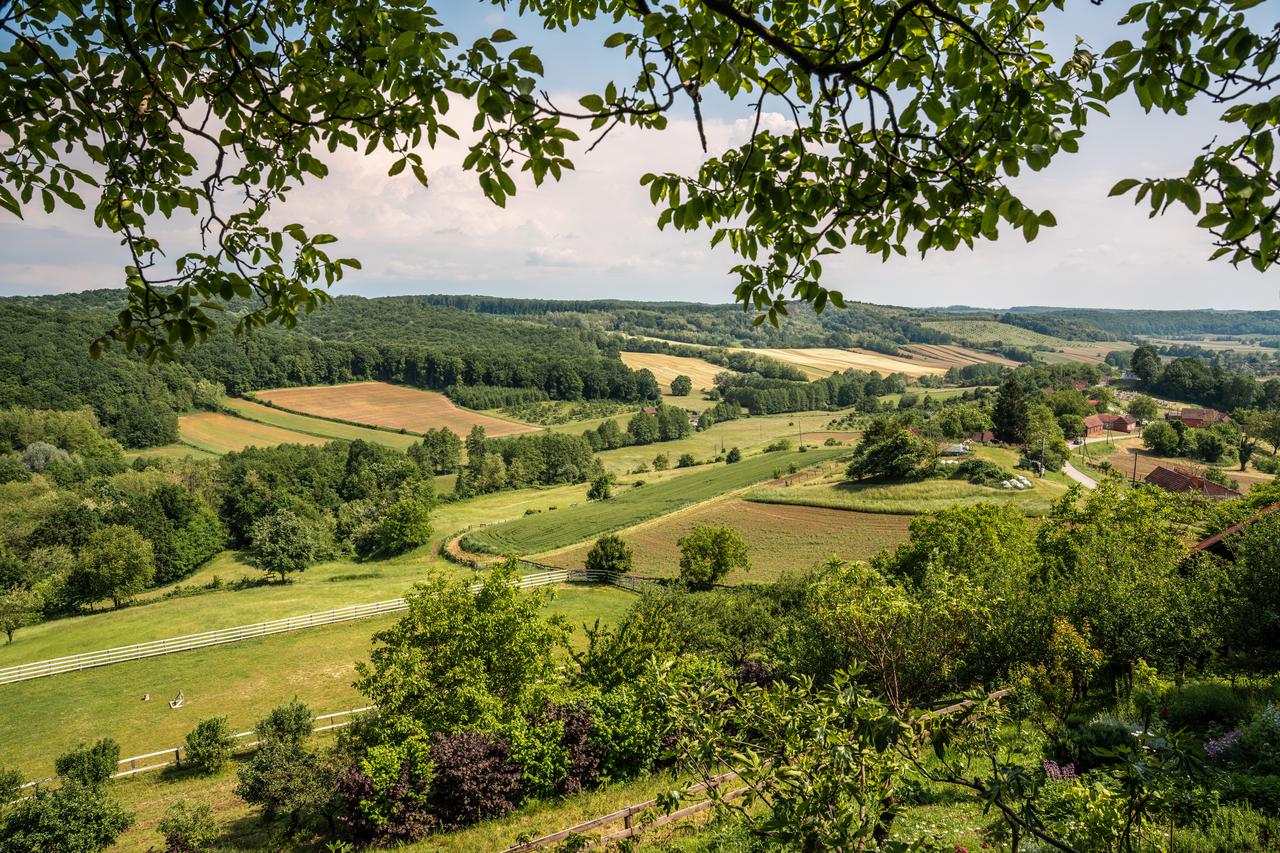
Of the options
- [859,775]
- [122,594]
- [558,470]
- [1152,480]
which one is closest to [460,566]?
[122,594]

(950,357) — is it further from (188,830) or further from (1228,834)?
(188,830)

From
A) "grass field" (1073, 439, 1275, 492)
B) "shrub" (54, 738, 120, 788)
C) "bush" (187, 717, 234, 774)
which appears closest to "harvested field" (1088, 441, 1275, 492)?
"grass field" (1073, 439, 1275, 492)

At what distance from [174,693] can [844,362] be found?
151 meters

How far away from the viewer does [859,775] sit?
13.8 feet

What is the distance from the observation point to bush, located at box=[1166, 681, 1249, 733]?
10273mm

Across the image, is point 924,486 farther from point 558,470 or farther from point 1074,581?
point 558,470

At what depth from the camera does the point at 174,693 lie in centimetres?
2853

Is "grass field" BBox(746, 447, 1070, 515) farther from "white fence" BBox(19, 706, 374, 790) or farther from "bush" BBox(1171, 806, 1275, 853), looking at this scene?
"bush" BBox(1171, 806, 1275, 853)

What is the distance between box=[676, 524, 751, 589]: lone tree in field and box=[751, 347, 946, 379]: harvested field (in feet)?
359

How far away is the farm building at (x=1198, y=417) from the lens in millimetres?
84562

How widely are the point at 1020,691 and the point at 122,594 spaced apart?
5532 centimetres

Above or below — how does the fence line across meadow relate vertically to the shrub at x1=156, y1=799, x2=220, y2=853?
below

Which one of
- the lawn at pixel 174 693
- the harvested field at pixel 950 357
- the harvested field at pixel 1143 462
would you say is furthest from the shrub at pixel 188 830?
the harvested field at pixel 950 357

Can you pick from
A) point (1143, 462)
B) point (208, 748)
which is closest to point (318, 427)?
point (208, 748)
